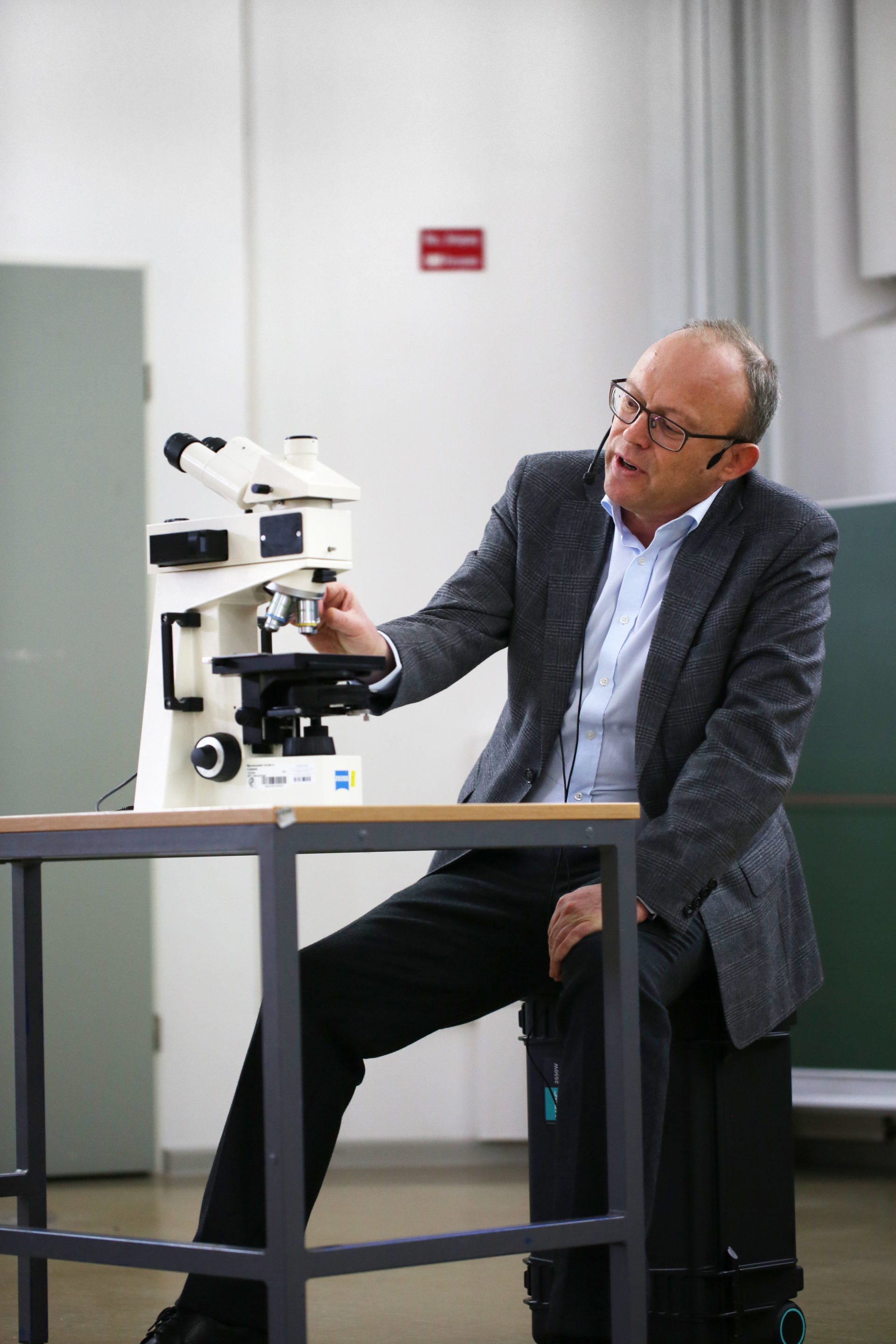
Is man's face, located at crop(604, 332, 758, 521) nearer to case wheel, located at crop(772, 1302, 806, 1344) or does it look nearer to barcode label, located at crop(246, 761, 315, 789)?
barcode label, located at crop(246, 761, 315, 789)

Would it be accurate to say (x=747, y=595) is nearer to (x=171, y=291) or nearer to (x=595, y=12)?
(x=171, y=291)

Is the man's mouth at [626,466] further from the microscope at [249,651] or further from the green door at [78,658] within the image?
the green door at [78,658]

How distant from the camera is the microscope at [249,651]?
5.26 feet

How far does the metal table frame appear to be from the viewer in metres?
1.43

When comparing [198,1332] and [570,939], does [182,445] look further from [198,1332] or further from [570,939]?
[198,1332]

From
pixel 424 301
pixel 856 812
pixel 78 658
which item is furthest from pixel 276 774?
pixel 424 301

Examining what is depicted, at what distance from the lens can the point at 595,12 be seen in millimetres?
3855

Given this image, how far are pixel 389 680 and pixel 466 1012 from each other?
453 mm

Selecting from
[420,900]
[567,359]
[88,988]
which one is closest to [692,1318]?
[420,900]

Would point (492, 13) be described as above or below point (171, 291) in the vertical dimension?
above

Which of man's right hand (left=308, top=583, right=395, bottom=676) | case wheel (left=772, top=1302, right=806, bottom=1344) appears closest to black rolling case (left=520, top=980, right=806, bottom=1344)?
case wheel (left=772, top=1302, right=806, bottom=1344)

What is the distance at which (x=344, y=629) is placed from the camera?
6.18ft

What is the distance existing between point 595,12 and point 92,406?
164cm

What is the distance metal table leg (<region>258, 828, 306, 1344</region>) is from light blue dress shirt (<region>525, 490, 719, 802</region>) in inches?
28.5
